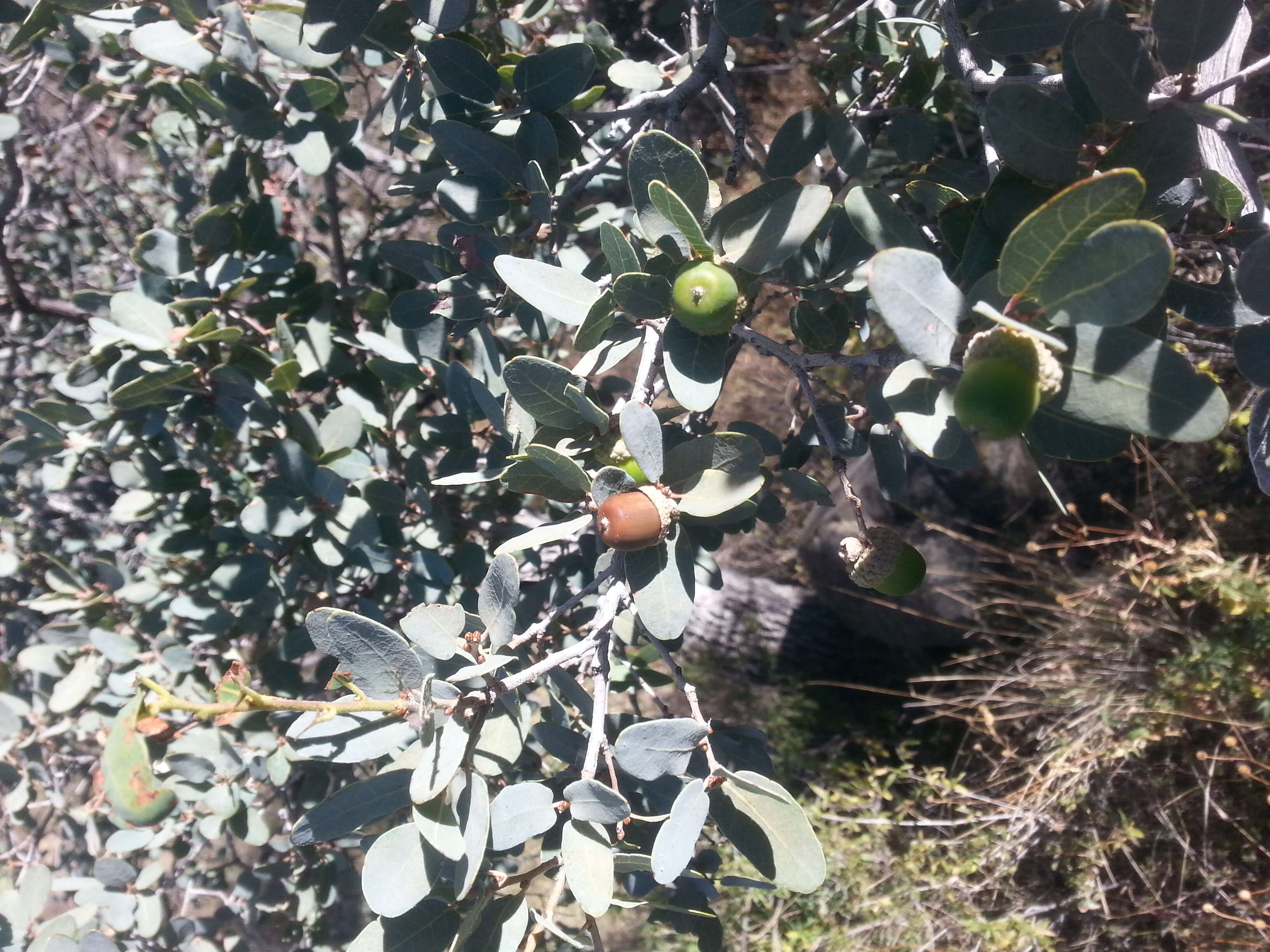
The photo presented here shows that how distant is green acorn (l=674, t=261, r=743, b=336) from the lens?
1.03 metres

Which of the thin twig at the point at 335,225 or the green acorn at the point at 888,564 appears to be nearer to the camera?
the green acorn at the point at 888,564

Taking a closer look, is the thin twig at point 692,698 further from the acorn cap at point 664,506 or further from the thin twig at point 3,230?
the thin twig at point 3,230

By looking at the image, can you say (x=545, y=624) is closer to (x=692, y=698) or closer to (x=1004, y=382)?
(x=692, y=698)

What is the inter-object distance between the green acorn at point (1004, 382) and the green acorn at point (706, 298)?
0.35 meters

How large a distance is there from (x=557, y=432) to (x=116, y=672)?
1.93 m

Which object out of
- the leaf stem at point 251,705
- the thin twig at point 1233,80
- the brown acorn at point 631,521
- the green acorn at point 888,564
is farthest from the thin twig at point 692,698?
the thin twig at point 1233,80

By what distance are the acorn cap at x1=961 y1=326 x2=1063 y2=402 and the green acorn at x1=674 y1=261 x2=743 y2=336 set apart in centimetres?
33

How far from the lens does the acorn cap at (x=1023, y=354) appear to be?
0.76 m

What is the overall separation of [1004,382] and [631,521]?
49 centimetres

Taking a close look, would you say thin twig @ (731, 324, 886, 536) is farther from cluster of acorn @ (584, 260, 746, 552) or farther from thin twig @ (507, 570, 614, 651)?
thin twig @ (507, 570, 614, 651)

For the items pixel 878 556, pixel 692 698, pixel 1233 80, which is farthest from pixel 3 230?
pixel 1233 80

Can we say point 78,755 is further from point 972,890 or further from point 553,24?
point 972,890

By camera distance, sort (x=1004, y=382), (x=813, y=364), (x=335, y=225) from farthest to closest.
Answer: (x=335, y=225), (x=813, y=364), (x=1004, y=382)

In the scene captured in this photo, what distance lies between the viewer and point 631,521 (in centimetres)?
102
